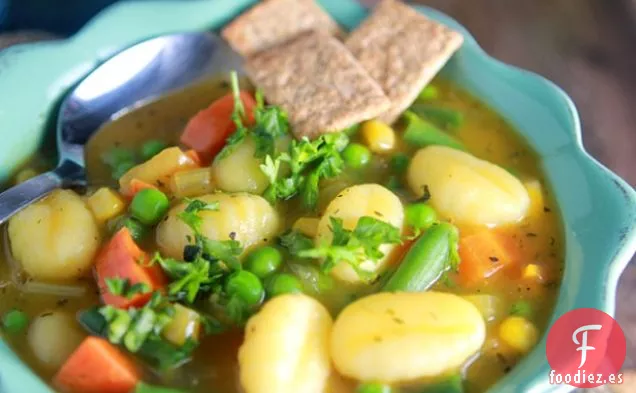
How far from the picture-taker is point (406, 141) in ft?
7.18

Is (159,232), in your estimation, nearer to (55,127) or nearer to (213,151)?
(213,151)

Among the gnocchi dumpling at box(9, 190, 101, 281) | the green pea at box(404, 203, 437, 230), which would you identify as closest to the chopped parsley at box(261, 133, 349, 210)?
the green pea at box(404, 203, 437, 230)

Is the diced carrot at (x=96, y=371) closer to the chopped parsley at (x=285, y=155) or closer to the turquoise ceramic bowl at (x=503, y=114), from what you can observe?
the turquoise ceramic bowl at (x=503, y=114)

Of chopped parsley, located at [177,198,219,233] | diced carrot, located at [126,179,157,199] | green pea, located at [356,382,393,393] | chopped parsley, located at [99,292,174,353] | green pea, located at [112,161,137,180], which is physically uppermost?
chopped parsley, located at [177,198,219,233]

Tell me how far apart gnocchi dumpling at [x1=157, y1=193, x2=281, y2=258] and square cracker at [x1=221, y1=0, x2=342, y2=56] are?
74cm

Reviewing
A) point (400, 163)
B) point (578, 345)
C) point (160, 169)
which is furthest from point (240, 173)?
point (578, 345)

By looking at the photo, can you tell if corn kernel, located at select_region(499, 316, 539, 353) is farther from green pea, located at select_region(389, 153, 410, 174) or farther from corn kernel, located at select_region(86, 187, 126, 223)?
corn kernel, located at select_region(86, 187, 126, 223)

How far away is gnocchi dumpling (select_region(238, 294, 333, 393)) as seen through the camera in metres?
1.51

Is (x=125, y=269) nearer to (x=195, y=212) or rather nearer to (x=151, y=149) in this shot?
(x=195, y=212)

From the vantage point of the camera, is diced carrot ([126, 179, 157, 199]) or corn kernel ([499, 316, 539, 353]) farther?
diced carrot ([126, 179, 157, 199])

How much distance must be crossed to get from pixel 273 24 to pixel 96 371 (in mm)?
1342

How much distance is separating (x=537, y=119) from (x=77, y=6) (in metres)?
1.72

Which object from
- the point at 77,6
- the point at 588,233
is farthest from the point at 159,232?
the point at 77,6

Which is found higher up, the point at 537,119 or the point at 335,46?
the point at 335,46
